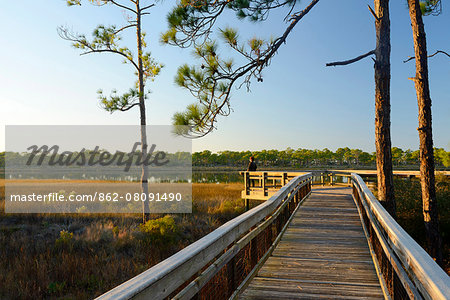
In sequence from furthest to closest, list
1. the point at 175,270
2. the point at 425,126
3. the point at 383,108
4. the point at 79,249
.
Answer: the point at 79,249 < the point at 425,126 < the point at 383,108 < the point at 175,270

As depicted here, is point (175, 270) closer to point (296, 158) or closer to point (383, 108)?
point (383, 108)

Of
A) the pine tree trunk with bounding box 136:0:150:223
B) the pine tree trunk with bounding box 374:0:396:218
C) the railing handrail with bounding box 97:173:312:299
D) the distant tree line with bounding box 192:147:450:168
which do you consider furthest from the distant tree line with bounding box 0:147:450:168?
the railing handrail with bounding box 97:173:312:299

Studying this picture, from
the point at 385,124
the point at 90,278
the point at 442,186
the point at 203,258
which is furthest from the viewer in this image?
the point at 442,186

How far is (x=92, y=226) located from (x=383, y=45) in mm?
12774

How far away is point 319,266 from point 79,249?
879 centimetres

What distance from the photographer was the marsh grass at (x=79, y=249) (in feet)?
27.3

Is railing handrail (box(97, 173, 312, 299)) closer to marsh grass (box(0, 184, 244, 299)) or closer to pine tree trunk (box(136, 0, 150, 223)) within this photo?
marsh grass (box(0, 184, 244, 299))

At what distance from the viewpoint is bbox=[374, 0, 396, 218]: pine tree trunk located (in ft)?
31.7

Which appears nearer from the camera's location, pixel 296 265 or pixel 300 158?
pixel 296 265

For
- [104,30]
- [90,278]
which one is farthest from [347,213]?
[104,30]

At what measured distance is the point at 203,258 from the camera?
8.97 feet

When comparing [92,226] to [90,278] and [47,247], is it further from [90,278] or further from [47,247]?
[90,278]

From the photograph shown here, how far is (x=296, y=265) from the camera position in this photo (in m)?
5.43

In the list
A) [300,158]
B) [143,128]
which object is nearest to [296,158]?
[300,158]
